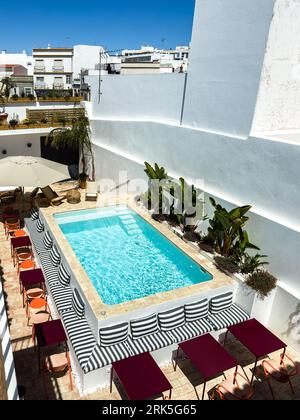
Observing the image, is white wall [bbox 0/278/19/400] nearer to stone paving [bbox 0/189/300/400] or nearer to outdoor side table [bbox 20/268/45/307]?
stone paving [bbox 0/189/300/400]

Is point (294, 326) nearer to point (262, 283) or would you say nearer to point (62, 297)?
point (262, 283)

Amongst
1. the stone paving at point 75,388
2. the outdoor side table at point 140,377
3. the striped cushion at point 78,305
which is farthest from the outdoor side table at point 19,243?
the outdoor side table at point 140,377

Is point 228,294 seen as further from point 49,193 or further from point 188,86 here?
point 49,193

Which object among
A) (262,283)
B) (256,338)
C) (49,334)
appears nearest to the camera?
(49,334)

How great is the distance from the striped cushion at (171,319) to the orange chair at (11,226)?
10524 mm

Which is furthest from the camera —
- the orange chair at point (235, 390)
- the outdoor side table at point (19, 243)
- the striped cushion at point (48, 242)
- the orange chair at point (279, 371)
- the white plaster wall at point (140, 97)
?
the white plaster wall at point (140, 97)

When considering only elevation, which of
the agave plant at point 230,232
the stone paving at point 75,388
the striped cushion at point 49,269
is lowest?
the stone paving at point 75,388

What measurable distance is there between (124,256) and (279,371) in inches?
305

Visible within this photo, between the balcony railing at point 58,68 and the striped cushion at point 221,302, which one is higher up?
the balcony railing at point 58,68

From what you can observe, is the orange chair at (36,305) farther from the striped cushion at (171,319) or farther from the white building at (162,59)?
the white building at (162,59)

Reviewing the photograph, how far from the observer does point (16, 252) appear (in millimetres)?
16453

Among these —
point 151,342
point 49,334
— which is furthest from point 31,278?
point 151,342

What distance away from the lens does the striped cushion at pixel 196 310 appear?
464 inches

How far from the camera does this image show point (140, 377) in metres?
9.44
